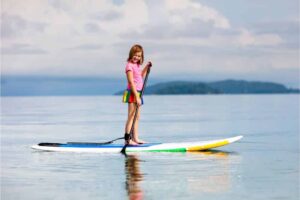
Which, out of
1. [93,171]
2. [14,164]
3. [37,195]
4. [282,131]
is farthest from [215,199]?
[282,131]

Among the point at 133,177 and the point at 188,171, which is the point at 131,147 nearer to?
the point at 188,171

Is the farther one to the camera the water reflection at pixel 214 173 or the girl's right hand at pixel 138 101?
the girl's right hand at pixel 138 101

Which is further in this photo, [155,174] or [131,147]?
[131,147]

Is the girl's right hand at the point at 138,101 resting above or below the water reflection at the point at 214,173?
above

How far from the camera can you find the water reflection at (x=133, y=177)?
34.6 ft

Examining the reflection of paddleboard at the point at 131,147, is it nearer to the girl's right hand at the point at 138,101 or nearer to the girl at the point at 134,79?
the girl at the point at 134,79

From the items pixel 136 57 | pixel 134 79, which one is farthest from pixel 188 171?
pixel 136 57

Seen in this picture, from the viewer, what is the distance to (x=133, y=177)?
40.9 feet

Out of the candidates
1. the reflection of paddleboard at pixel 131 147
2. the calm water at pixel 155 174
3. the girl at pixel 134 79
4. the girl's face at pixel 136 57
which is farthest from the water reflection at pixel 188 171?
the girl's face at pixel 136 57

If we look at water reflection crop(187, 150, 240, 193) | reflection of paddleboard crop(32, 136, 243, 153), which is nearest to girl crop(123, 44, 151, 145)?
reflection of paddleboard crop(32, 136, 243, 153)

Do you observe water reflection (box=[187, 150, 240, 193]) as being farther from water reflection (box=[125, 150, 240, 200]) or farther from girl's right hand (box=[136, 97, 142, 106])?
girl's right hand (box=[136, 97, 142, 106])

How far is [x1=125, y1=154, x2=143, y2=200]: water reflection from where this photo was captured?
10539 mm

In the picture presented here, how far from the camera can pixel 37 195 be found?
10.6 m

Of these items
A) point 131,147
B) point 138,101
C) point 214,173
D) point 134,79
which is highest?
point 134,79
